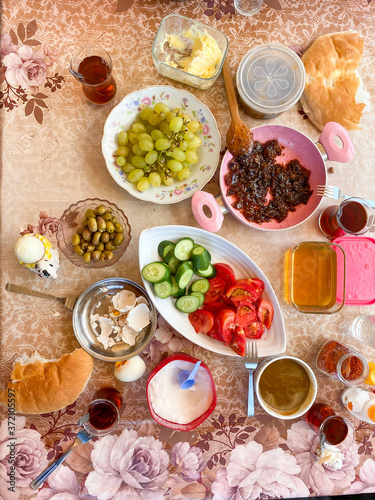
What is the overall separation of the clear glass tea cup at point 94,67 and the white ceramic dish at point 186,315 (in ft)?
2.19

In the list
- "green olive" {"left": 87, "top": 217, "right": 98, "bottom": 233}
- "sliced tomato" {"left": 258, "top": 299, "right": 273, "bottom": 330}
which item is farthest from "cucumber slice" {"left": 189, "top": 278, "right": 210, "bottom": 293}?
"green olive" {"left": 87, "top": 217, "right": 98, "bottom": 233}

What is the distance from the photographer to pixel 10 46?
1.66 meters

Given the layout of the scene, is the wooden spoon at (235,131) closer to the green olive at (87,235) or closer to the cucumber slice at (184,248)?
the cucumber slice at (184,248)

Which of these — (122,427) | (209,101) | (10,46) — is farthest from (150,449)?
(10,46)

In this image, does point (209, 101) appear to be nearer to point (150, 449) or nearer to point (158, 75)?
point (158, 75)

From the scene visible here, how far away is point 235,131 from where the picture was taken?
1.54m

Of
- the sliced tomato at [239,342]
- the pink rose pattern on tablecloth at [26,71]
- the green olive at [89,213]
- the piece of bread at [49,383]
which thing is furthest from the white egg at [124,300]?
the pink rose pattern on tablecloth at [26,71]

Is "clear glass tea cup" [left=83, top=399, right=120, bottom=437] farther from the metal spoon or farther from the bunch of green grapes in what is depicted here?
the bunch of green grapes

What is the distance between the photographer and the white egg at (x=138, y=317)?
1512 mm

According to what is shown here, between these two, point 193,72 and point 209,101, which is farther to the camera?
point 209,101

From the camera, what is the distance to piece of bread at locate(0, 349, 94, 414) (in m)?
1.46

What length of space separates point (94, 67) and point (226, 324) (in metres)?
1.26

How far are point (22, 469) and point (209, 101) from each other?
1825mm

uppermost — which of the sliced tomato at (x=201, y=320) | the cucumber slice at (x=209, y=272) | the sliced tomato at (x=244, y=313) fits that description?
A: the cucumber slice at (x=209, y=272)
